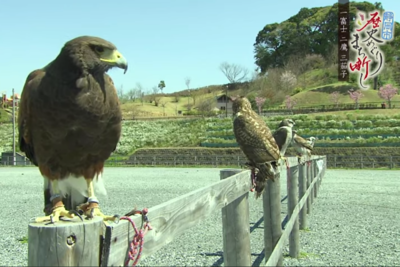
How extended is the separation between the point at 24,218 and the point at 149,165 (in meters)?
25.4

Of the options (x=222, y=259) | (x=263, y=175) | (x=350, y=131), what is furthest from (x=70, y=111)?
(x=350, y=131)

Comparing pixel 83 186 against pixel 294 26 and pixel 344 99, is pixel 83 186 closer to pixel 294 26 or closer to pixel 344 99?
pixel 344 99

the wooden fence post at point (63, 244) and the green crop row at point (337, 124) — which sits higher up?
the green crop row at point (337, 124)

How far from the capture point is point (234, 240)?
2.83 meters

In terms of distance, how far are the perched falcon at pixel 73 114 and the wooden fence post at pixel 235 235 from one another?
91cm

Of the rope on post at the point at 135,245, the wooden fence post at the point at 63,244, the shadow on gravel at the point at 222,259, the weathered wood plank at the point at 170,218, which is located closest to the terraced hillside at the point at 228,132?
the shadow on gravel at the point at 222,259

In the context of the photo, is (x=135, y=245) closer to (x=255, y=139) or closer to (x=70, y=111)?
(x=70, y=111)

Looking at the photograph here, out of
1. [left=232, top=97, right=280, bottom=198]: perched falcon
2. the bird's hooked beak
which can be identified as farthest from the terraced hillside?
the bird's hooked beak

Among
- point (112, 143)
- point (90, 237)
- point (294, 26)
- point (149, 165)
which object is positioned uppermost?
point (294, 26)

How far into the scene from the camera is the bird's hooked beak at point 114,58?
2590 mm

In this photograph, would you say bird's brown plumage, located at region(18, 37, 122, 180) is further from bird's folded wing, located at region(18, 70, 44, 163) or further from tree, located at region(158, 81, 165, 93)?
tree, located at region(158, 81, 165, 93)

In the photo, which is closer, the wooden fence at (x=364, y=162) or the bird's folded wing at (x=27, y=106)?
the bird's folded wing at (x=27, y=106)

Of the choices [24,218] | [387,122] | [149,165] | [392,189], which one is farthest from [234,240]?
[387,122]

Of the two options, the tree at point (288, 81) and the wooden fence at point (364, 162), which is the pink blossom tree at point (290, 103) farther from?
the wooden fence at point (364, 162)
